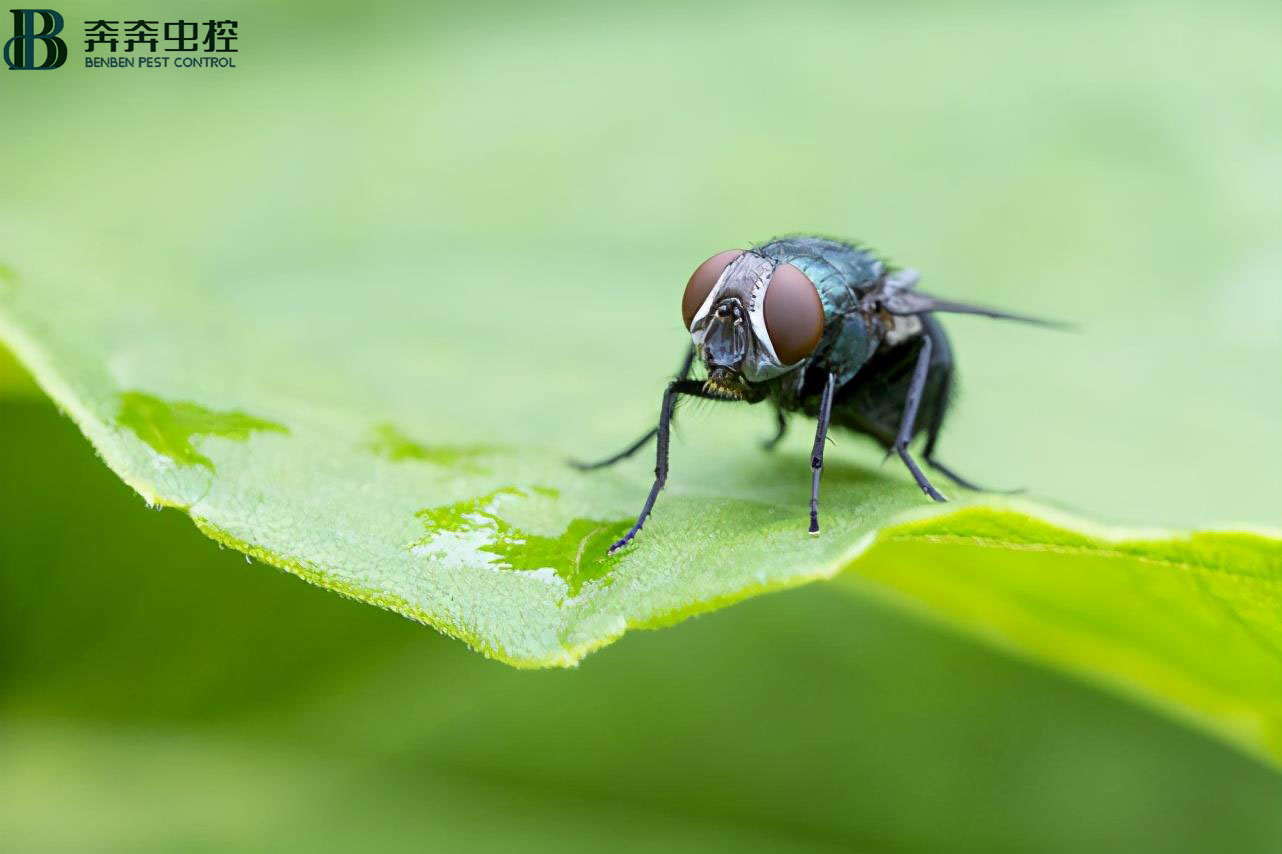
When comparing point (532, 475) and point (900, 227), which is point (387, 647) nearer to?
point (532, 475)

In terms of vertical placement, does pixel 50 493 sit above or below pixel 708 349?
below

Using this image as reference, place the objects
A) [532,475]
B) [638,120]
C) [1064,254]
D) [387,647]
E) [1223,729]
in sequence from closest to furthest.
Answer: [532,475]
[1223,729]
[387,647]
[1064,254]
[638,120]

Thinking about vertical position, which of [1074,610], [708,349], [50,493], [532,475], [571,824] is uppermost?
[708,349]

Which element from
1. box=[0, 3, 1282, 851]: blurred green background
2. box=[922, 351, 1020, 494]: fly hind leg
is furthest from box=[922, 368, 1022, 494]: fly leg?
box=[0, 3, 1282, 851]: blurred green background

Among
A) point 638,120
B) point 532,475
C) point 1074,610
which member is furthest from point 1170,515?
point 638,120

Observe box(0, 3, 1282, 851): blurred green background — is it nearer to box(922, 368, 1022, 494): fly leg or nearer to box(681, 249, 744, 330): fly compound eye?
A: box(922, 368, 1022, 494): fly leg

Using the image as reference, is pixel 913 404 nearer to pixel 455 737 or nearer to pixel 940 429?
pixel 940 429

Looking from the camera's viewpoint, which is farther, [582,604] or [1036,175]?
[1036,175]

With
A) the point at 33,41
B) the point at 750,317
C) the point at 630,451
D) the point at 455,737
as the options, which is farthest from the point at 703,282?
the point at 33,41
